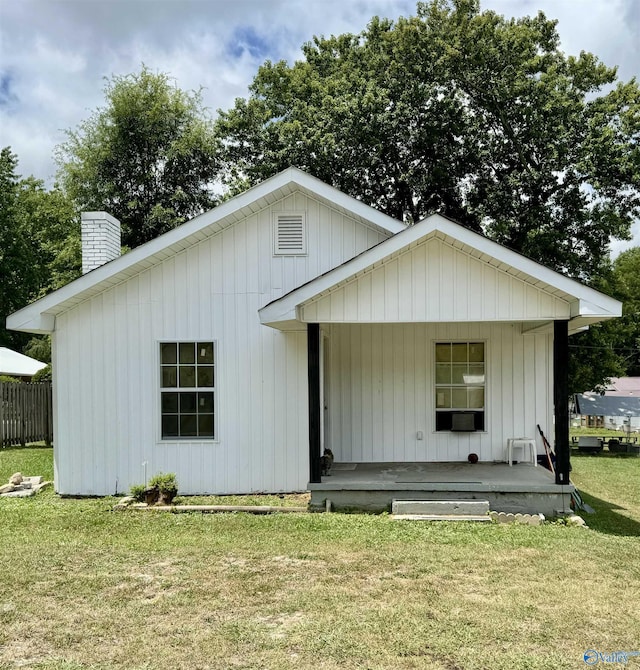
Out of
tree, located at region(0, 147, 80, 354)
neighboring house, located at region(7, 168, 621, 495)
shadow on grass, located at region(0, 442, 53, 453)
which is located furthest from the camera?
tree, located at region(0, 147, 80, 354)

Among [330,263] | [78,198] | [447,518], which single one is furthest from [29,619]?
[78,198]

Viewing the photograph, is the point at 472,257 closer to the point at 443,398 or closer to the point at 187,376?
the point at 443,398

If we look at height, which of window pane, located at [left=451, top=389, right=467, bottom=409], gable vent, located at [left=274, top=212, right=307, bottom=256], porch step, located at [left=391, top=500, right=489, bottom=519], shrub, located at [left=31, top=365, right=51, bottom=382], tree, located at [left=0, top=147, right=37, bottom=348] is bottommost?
porch step, located at [left=391, top=500, right=489, bottom=519]

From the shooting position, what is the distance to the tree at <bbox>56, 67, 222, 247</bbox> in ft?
87.0

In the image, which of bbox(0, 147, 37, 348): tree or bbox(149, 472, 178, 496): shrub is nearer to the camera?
bbox(149, 472, 178, 496): shrub

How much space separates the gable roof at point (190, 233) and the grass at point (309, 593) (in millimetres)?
3182

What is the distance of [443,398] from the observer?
35.7 feet

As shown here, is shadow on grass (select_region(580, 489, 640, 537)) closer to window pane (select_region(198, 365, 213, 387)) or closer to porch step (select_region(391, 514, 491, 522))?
porch step (select_region(391, 514, 491, 522))

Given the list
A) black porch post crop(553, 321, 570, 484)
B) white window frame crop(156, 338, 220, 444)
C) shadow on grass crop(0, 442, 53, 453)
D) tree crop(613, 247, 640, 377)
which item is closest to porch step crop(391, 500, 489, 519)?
black porch post crop(553, 321, 570, 484)

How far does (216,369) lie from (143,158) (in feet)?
65.6

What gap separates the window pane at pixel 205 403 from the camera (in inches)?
394

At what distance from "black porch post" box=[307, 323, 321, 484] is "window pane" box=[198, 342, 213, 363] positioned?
2.10 meters

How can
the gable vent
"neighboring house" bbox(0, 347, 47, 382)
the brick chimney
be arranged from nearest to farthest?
the gable vent
the brick chimney
"neighboring house" bbox(0, 347, 47, 382)

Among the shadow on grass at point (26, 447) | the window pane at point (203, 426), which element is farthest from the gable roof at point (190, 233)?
the shadow on grass at point (26, 447)
